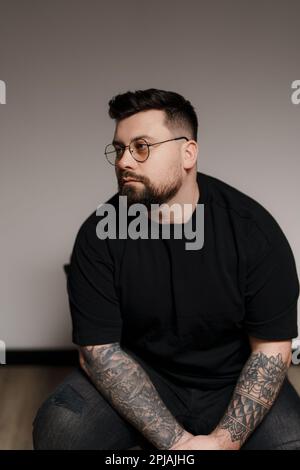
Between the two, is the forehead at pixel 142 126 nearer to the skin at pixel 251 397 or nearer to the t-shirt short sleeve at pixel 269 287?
the t-shirt short sleeve at pixel 269 287

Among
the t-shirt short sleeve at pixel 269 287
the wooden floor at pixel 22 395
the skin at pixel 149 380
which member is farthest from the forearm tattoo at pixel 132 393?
the wooden floor at pixel 22 395

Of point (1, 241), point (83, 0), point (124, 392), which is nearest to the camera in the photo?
point (124, 392)

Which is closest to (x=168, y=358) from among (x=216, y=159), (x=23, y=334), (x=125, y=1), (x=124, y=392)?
(x=124, y=392)

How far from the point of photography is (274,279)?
1403mm

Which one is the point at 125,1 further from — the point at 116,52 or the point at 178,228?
the point at 178,228

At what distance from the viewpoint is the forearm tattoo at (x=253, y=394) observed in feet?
4.45

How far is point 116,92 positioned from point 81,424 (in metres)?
1.21

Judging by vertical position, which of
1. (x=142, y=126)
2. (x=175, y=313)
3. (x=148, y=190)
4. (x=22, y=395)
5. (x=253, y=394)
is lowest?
(x=22, y=395)

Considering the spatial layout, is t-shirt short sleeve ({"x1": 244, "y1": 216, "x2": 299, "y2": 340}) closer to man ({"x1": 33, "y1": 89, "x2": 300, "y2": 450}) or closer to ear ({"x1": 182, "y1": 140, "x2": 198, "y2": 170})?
man ({"x1": 33, "y1": 89, "x2": 300, "y2": 450})

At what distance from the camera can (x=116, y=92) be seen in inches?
82.4

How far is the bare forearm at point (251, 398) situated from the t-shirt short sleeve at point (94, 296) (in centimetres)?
33

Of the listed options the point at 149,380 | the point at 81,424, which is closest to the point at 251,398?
the point at 149,380

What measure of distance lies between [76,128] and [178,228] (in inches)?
33.6

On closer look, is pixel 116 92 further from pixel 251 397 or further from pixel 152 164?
pixel 251 397
